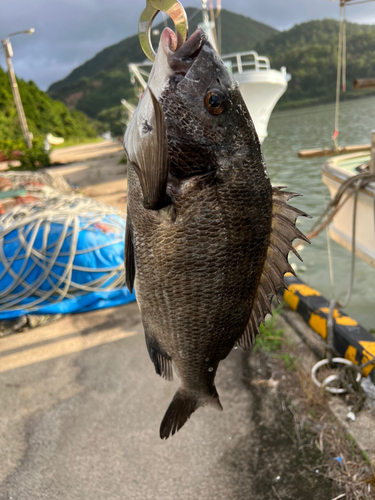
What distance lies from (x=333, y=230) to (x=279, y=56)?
42.4 meters

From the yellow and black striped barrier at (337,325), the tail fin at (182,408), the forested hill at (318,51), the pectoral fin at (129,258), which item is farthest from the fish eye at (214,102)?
the forested hill at (318,51)

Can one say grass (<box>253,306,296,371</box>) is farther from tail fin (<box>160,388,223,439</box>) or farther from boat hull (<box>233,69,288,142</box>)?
boat hull (<box>233,69,288,142</box>)

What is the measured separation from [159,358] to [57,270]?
4466mm

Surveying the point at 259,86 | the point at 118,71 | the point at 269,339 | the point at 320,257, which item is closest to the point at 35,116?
the point at 118,71

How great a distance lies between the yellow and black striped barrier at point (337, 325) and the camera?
135 inches

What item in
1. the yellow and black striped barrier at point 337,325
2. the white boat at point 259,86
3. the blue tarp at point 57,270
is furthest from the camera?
the white boat at point 259,86

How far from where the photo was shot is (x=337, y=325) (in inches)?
151

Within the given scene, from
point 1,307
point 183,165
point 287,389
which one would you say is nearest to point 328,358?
point 287,389

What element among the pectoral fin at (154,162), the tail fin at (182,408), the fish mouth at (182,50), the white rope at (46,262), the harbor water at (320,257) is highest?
the fish mouth at (182,50)

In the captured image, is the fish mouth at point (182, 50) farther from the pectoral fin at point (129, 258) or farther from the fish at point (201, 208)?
the pectoral fin at point (129, 258)

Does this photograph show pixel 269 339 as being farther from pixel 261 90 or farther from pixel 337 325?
pixel 261 90

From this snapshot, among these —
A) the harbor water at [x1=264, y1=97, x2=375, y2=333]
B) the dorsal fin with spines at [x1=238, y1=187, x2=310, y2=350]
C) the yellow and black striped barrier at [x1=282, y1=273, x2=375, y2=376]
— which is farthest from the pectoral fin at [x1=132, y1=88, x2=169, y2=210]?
the harbor water at [x1=264, y1=97, x2=375, y2=333]

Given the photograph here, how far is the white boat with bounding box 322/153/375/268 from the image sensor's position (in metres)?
4.05

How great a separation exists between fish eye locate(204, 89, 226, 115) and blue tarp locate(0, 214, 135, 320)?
475 cm
